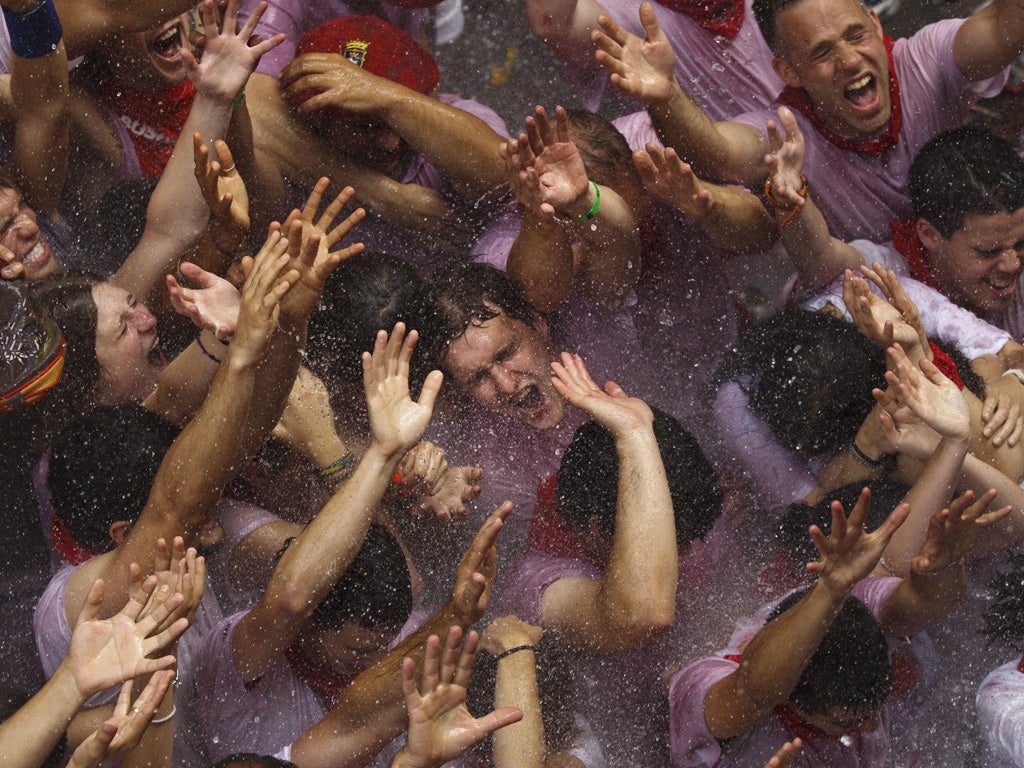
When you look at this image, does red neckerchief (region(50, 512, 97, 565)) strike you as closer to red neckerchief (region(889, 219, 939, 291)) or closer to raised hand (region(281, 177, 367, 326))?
raised hand (region(281, 177, 367, 326))

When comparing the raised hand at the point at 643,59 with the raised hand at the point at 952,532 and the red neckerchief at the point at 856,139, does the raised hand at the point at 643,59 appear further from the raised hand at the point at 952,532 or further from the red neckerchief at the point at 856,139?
the raised hand at the point at 952,532

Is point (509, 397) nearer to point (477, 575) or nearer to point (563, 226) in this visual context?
point (563, 226)

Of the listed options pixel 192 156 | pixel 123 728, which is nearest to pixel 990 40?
pixel 192 156

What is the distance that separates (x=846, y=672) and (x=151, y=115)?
235cm

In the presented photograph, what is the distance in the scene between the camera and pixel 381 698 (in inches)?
113

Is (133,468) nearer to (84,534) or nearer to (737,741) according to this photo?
(84,534)

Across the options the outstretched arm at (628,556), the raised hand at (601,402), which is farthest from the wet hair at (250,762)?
the raised hand at (601,402)

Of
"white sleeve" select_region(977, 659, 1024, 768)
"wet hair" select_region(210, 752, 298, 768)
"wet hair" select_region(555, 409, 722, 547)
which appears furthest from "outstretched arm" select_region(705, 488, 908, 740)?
"wet hair" select_region(210, 752, 298, 768)

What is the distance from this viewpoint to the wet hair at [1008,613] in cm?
338

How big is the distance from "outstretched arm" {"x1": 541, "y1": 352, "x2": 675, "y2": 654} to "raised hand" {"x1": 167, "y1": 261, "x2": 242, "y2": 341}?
75cm

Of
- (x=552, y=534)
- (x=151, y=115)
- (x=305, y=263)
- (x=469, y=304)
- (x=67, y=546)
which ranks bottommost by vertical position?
(x=67, y=546)

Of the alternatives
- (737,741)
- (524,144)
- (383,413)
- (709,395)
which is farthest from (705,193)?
(737,741)

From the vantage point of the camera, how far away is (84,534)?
312cm

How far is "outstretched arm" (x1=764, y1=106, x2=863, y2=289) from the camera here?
11.2ft
